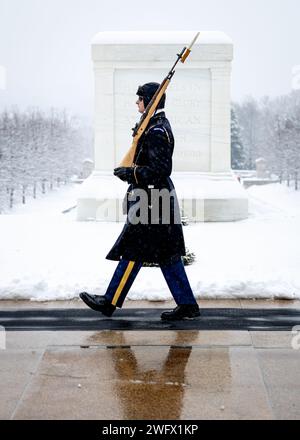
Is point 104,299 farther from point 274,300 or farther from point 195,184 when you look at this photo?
point 195,184

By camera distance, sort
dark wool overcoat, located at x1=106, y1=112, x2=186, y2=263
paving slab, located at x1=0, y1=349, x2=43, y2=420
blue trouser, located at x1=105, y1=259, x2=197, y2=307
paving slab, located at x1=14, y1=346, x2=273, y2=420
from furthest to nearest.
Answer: blue trouser, located at x1=105, y1=259, x2=197, y2=307 → dark wool overcoat, located at x1=106, y1=112, x2=186, y2=263 → paving slab, located at x1=0, y1=349, x2=43, y2=420 → paving slab, located at x1=14, y1=346, x2=273, y2=420

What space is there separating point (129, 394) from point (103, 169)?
1018 cm

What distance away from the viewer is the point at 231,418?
3.49 m

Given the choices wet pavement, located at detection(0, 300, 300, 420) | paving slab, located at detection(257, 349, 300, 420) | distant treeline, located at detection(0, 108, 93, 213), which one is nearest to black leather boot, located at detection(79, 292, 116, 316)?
wet pavement, located at detection(0, 300, 300, 420)

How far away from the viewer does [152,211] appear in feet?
17.6

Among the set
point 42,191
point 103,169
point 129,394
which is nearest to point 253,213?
point 103,169

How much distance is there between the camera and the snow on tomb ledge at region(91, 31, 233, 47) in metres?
13.6

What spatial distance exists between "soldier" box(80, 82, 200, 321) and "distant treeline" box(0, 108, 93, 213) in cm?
4859

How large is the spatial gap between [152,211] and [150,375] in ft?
5.10

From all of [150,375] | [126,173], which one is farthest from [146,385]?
[126,173]

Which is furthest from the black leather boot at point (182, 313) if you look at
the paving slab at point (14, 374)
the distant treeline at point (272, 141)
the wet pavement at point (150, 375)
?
the distant treeline at point (272, 141)
